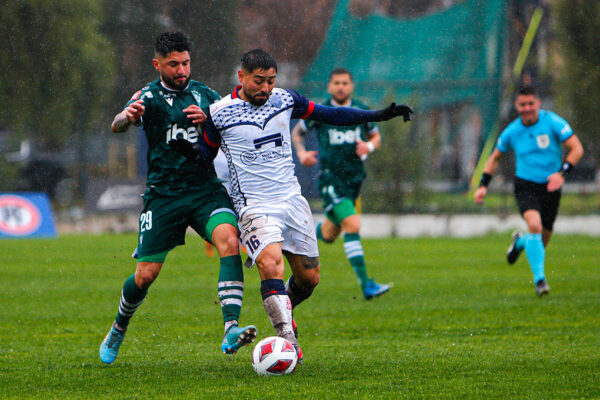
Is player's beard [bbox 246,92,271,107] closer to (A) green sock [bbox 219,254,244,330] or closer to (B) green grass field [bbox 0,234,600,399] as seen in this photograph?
(A) green sock [bbox 219,254,244,330]

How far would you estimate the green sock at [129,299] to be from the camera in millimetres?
5582

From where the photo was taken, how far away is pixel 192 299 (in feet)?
29.7

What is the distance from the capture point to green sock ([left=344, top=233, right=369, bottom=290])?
29.5ft

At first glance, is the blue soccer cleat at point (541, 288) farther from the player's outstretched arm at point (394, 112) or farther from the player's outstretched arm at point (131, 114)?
the player's outstretched arm at point (131, 114)

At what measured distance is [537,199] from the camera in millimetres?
9039

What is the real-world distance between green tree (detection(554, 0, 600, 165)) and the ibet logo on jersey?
9371 mm

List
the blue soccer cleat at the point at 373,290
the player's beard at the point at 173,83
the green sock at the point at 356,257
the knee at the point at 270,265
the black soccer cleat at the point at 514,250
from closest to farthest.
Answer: the knee at the point at 270,265 < the player's beard at the point at 173,83 < the blue soccer cleat at the point at 373,290 < the green sock at the point at 356,257 < the black soccer cleat at the point at 514,250

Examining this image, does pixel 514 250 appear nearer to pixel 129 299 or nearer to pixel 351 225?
pixel 351 225

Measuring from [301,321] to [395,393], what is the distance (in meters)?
3.03

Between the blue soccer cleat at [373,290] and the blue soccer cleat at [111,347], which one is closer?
the blue soccer cleat at [111,347]

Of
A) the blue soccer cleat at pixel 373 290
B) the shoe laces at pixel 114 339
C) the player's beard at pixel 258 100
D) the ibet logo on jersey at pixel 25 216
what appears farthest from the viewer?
the ibet logo on jersey at pixel 25 216

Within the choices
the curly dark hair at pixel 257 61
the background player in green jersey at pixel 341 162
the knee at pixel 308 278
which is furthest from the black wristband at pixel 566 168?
the curly dark hair at pixel 257 61

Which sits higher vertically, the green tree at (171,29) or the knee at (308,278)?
the green tree at (171,29)

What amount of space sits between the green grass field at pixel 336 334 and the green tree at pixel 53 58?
2266mm
